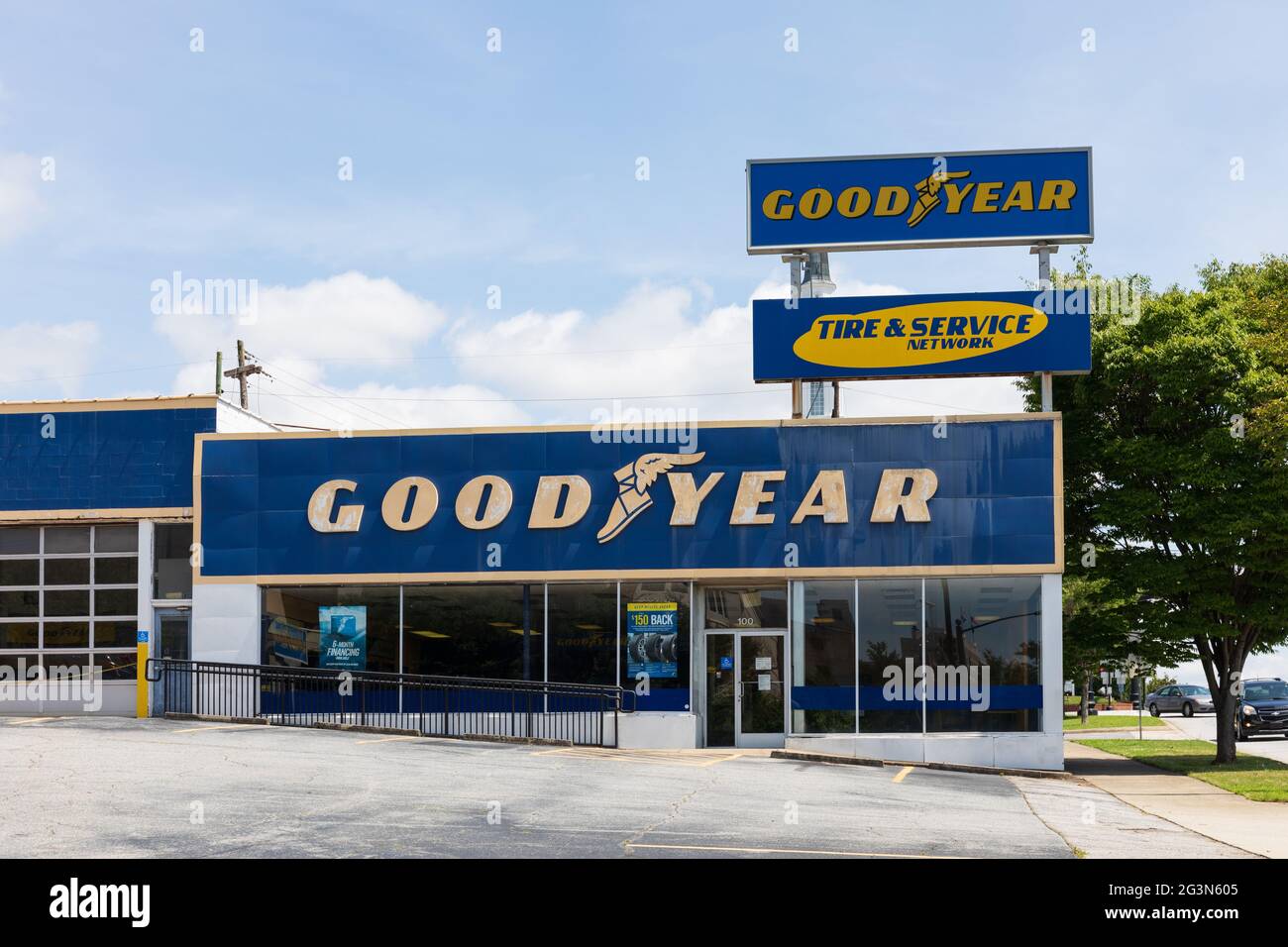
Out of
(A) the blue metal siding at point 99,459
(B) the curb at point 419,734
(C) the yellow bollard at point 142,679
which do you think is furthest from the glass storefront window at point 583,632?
(A) the blue metal siding at point 99,459

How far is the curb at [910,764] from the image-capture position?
23844 millimetres

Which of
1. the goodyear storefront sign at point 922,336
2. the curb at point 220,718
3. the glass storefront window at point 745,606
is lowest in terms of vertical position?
the curb at point 220,718

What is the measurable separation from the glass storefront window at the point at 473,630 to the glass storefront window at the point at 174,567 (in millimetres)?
4653

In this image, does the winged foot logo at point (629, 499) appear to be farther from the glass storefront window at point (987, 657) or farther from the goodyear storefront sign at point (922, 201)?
the goodyear storefront sign at point (922, 201)

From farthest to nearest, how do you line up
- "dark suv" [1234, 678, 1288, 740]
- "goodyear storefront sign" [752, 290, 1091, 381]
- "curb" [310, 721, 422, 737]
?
"dark suv" [1234, 678, 1288, 740] → "goodyear storefront sign" [752, 290, 1091, 381] → "curb" [310, 721, 422, 737]

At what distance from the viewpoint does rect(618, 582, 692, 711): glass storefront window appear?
25.6 m

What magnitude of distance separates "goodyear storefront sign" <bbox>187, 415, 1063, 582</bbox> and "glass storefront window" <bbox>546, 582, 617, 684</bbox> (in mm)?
448

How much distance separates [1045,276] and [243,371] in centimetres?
3943

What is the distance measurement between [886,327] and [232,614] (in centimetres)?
1389

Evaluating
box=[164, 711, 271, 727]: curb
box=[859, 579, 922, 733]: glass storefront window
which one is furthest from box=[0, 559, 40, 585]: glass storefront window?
box=[859, 579, 922, 733]: glass storefront window

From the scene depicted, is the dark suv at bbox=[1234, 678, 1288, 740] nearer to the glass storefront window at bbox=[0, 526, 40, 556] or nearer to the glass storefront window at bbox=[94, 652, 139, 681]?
the glass storefront window at bbox=[94, 652, 139, 681]

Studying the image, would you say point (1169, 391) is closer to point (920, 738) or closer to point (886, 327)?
point (886, 327)

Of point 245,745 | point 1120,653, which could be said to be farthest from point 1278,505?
point 245,745

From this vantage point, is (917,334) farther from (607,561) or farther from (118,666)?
(118,666)
